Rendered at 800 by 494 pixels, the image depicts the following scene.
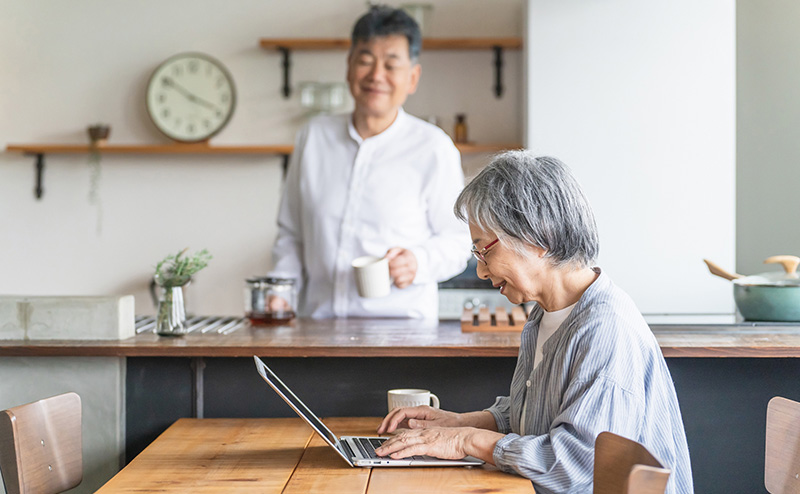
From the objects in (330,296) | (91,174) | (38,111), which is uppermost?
(38,111)

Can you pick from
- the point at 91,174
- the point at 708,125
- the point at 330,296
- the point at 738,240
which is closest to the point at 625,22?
the point at 708,125

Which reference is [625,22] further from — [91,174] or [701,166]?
[91,174]

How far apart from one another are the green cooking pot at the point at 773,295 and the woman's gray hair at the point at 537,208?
3.22ft

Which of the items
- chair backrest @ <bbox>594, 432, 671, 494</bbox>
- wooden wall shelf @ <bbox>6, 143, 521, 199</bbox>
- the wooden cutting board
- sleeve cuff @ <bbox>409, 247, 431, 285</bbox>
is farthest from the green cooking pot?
wooden wall shelf @ <bbox>6, 143, 521, 199</bbox>

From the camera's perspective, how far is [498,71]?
13.7 ft

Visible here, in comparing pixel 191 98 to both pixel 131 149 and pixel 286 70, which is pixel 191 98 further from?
pixel 286 70

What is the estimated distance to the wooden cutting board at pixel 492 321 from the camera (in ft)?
7.16

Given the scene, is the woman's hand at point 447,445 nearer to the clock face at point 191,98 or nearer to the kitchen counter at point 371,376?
the kitchen counter at point 371,376

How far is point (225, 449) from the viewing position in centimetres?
160

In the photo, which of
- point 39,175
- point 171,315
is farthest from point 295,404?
point 39,175

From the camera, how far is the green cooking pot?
2.19m

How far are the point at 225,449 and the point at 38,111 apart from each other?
11.1 feet

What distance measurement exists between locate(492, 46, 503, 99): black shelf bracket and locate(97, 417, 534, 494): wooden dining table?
9.14 ft

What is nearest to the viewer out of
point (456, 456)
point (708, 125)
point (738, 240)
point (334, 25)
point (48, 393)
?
point (456, 456)
